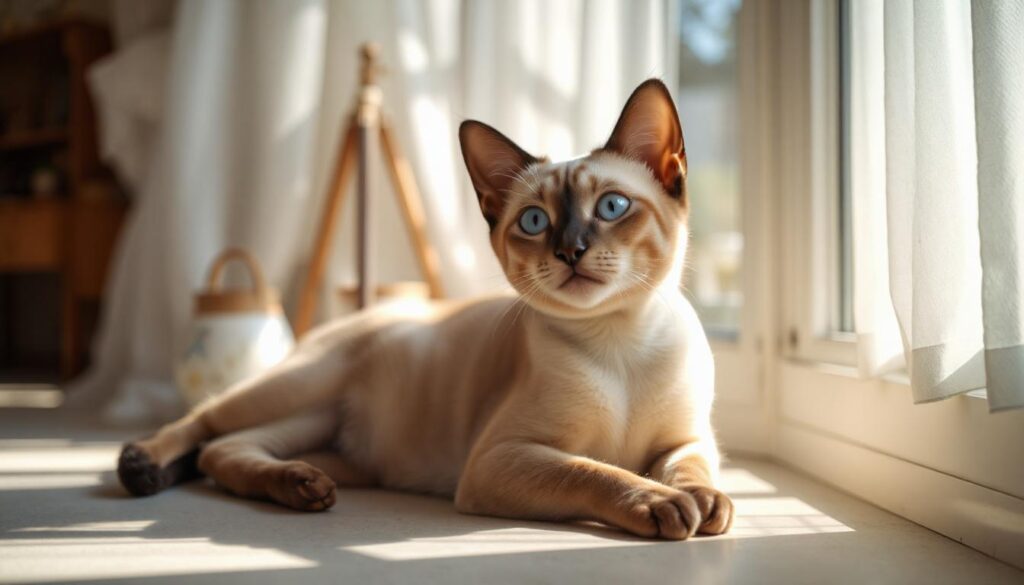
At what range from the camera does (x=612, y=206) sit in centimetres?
133

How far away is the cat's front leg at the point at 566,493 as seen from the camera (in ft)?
3.89

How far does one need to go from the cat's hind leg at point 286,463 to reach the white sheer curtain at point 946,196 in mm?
953

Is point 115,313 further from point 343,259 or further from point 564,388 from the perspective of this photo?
point 564,388

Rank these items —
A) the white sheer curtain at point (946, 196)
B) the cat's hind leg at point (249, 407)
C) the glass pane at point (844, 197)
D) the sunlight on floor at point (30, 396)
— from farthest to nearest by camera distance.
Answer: the sunlight on floor at point (30, 396), the glass pane at point (844, 197), the cat's hind leg at point (249, 407), the white sheer curtain at point (946, 196)

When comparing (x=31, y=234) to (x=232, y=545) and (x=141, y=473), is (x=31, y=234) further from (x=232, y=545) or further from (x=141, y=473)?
(x=232, y=545)

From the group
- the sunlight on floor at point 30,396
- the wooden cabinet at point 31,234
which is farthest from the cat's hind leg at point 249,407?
the wooden cabinet at point 31,234

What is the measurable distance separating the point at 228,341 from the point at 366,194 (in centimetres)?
55

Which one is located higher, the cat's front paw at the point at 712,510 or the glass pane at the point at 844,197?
the glass pane at the point at 844,197

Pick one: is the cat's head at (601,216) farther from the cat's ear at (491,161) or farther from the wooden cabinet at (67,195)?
the wooden cabinet at (67,195)

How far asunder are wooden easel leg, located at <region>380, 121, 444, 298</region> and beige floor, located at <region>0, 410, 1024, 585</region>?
0.92m

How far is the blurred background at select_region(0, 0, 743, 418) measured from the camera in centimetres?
233

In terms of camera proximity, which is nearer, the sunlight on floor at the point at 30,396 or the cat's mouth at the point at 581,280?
the cat's mouth at the point at 581,280

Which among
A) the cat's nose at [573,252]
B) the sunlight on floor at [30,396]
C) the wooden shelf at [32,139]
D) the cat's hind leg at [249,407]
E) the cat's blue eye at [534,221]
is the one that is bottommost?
the sunlight on floor at [30,396]

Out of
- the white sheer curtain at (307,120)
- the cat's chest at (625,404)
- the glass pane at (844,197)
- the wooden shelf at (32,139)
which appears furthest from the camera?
the wooden shelf at (32,139)
